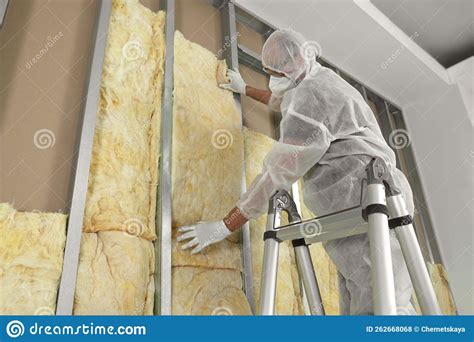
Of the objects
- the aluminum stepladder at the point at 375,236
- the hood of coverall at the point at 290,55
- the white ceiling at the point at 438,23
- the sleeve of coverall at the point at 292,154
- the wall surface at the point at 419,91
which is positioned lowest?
the aluminum stepladder at the point at 375,236

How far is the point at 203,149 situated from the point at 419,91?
2415 mm

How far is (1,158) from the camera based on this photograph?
131 centimetres

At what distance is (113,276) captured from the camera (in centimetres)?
134

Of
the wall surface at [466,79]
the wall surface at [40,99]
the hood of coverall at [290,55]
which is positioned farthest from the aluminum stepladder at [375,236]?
the wall surface at [466,79]

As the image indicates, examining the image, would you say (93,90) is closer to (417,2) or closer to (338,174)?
(338,174)

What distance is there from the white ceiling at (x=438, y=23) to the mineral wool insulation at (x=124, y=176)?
1.89 m

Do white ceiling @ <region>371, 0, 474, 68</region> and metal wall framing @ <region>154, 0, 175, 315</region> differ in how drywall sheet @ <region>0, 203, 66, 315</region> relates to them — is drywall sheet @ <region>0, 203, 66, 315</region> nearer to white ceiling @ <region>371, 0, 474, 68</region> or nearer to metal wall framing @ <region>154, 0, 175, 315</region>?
metal wall framing @ <region>154, 0, 175, 315</region>

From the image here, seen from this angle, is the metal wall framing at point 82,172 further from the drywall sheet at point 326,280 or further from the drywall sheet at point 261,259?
the drywall sheet at point 326,280

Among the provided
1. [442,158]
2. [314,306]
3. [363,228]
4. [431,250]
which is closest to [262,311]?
[314,306]

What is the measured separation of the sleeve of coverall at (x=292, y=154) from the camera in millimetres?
1392

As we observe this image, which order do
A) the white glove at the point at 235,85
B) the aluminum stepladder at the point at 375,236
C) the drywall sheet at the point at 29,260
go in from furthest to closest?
1. the white glove at the point at 235,85
2. the drywall sheet at the point at 29,260
3. the aluminum stepladder at the point at 375,236

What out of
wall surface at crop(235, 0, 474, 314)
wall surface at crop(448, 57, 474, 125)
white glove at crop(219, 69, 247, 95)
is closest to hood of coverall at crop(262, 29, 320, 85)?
white glove at crop(219, 69, 247, 95)

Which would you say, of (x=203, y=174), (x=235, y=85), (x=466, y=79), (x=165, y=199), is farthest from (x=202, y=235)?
(x=466, y=79)
